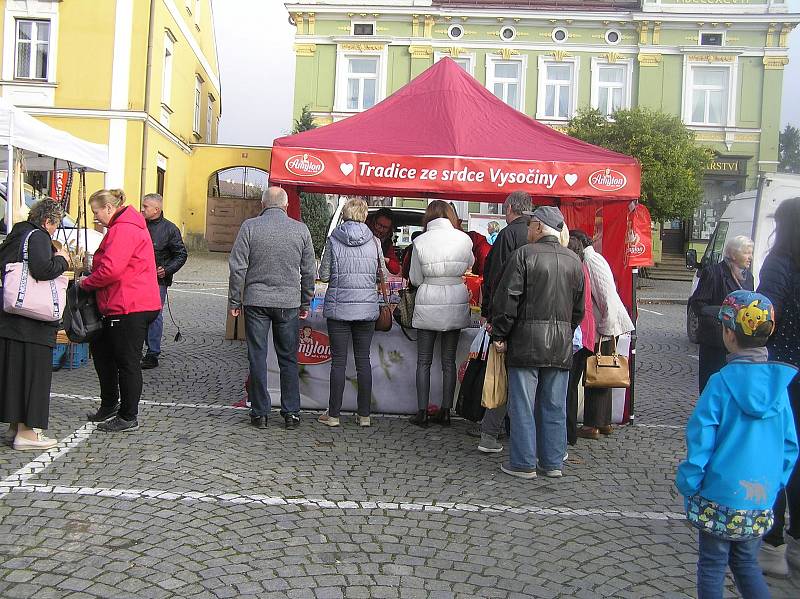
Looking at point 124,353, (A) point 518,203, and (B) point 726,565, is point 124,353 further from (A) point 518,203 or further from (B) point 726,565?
(B) point 726,565

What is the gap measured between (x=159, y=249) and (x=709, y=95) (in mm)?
25752

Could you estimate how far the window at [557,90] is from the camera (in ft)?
95.3

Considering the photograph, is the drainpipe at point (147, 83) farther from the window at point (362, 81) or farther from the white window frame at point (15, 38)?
the window at point (362, 81)

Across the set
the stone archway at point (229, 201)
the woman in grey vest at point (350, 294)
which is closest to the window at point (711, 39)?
the stone archway at point (229, 201)

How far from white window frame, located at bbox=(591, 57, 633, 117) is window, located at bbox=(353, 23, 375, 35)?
27.8 ft

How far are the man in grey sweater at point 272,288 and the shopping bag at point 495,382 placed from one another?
1.61 m

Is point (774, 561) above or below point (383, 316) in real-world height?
below

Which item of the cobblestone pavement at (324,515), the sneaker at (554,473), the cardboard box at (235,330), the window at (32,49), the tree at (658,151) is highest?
the window at (32,49)

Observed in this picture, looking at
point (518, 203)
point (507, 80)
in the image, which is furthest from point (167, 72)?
point (518, 203)

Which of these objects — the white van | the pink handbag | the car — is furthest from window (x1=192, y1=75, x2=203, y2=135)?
the pink handbag

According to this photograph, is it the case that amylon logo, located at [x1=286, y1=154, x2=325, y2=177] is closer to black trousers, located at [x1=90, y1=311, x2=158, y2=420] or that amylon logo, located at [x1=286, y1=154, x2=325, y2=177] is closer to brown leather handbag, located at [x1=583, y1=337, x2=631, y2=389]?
black trousers, located at [x1=90, y1=311, x2=158, y2=420]

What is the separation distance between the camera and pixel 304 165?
256 inches

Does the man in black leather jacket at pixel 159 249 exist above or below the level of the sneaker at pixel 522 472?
above

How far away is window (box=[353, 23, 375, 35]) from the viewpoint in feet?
96.1
